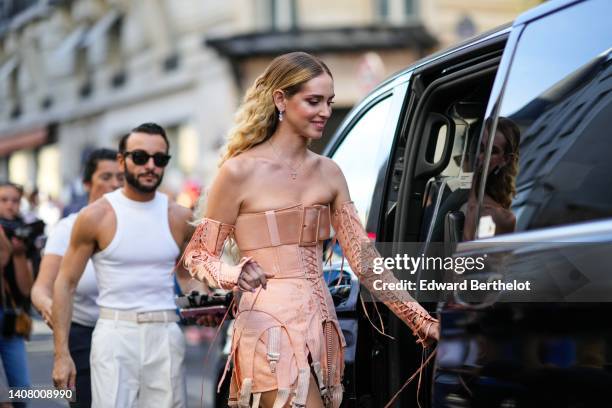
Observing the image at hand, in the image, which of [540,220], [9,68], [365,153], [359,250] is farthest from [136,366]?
[9,68]

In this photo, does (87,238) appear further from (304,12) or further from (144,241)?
(304,12)

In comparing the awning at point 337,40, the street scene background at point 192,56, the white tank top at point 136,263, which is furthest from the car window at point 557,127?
the awning at point 337,40

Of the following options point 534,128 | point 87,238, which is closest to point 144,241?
point 87,238

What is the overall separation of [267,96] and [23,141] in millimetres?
31451

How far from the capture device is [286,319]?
3629 millimetres

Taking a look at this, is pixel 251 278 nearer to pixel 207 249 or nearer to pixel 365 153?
pixel 207 249

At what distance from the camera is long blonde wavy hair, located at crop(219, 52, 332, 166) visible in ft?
12.2

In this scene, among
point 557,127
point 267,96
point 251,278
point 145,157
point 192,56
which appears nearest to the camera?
point 557,127

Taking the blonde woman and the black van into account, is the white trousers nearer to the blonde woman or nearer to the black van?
the blonde woman

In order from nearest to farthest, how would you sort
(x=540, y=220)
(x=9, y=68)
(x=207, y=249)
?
(x=540, y=220) < (x=207, y=249) < (x=9, y=68)

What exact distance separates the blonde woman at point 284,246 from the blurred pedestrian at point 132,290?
1233mm

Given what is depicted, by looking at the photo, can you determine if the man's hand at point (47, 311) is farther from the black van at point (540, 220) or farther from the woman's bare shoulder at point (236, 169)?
the black van at point (540, 220)

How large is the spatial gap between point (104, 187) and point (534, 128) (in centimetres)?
347

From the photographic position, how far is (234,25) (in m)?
22.7
